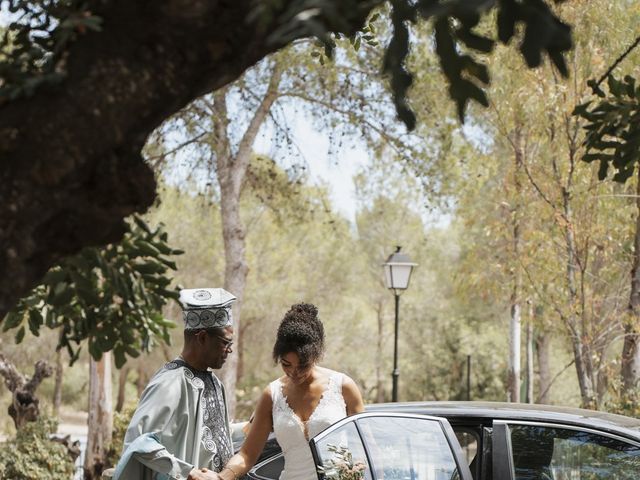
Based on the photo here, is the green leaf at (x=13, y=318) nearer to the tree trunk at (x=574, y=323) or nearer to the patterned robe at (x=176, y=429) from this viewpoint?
the patterned robe at (x=176, y=429)

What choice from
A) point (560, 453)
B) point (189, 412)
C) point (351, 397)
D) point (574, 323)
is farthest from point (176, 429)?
point (574, 323)

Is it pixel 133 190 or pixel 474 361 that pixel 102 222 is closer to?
pixel 133 190

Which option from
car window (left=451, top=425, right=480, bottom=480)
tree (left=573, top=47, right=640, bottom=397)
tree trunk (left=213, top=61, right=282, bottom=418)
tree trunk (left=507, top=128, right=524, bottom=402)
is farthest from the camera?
tree trunk (left=213, top=61, right=282, bottom=418)

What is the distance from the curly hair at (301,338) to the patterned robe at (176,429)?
0.47 metres

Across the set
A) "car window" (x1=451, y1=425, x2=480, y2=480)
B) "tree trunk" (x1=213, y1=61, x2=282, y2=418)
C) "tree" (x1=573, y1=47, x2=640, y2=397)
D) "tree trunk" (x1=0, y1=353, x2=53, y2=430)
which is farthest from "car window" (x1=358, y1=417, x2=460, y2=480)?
"tree trunk" (x1=213, y1=61, x2=282, y2=418)

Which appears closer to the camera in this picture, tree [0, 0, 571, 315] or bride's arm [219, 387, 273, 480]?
tree [0, 0, 571, 315]

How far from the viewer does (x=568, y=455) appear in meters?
5.65

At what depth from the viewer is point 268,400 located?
6.09 metres

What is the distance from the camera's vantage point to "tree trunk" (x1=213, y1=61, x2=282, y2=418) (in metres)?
16.6

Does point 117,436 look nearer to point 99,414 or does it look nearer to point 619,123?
point 99,414

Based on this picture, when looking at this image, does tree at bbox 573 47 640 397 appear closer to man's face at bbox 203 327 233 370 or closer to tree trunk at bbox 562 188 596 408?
man's face at bbox 203 327 233 370

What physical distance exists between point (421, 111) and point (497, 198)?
2427mm

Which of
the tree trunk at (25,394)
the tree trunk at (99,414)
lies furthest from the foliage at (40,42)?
the tree trunk at (99,414)

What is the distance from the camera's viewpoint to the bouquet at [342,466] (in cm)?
519
